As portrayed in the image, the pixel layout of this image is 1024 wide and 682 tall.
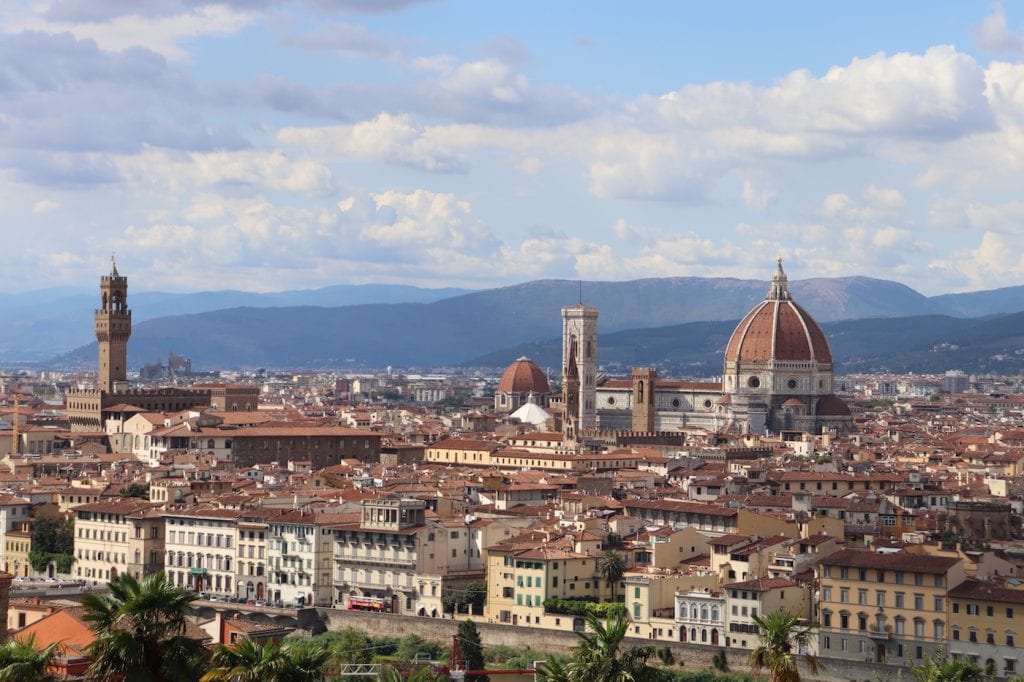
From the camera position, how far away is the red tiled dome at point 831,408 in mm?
137500

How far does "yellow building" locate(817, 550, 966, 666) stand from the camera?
49.1 meters

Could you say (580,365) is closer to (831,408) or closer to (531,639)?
(831,408)

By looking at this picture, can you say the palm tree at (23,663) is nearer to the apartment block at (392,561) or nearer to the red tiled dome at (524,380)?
the apartment block at (392,561)

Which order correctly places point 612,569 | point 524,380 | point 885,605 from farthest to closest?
point 524,380
point 612,569
point 885,605

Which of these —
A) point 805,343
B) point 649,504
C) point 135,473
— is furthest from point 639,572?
point 805,343

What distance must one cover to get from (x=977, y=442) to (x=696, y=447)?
55.3ft

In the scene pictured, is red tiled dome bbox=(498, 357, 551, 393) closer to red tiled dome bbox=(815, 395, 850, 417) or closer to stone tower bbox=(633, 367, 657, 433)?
stone tower bbox=(633, 367, 657, 433)

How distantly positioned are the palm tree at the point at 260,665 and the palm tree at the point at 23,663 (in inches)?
71.1

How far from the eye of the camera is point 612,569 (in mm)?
57156

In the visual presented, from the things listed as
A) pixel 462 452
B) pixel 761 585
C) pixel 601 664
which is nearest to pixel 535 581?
pixel 761 585

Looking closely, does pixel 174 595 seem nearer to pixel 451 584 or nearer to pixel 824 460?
pixel 451 584

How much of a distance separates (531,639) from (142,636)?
32912 mm

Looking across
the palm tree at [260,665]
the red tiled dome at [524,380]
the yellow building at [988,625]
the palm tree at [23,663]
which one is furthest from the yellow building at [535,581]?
the red tiled dome at [524,380]

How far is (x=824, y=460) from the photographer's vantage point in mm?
94125
